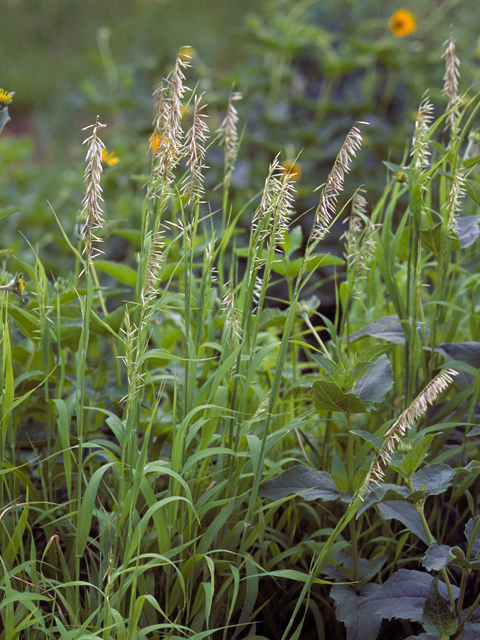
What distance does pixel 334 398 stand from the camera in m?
0.73

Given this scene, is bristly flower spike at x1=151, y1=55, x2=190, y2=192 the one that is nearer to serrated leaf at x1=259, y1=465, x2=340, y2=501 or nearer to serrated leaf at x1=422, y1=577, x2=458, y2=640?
serrated leaf at x1=259, y1=465, x2=340, y2=501

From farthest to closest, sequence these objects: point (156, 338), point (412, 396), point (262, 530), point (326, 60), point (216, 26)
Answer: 1. point (216, 26)
2. point (326, 60)
3. point (156, 338)
4. point (412, 396)
5. point (262, 530)

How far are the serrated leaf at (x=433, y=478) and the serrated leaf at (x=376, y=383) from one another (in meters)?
0.11

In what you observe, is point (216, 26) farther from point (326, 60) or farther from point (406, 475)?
point (406, 475)

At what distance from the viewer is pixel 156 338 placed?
1.22 metres

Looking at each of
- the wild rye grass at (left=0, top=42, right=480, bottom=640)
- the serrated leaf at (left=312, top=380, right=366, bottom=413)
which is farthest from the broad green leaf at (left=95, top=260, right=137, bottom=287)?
the serrated leaf at (left=312, top=380, right=366, bottom=413)

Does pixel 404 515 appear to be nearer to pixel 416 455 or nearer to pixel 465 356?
pixel 416 455

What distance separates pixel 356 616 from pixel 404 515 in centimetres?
14

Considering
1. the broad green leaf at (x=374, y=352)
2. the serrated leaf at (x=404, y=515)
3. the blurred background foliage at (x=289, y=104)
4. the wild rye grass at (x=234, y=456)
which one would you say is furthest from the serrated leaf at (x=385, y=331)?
the blurred background foliage at (x=289, y=104)

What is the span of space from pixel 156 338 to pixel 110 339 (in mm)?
185

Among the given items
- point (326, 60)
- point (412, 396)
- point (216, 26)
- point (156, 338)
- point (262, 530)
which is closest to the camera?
point (262, 530)

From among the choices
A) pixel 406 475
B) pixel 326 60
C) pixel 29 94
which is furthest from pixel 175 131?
pixel 29 94

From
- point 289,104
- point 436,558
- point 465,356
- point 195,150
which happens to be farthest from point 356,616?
point 289,104

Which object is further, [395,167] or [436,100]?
[436,100]
